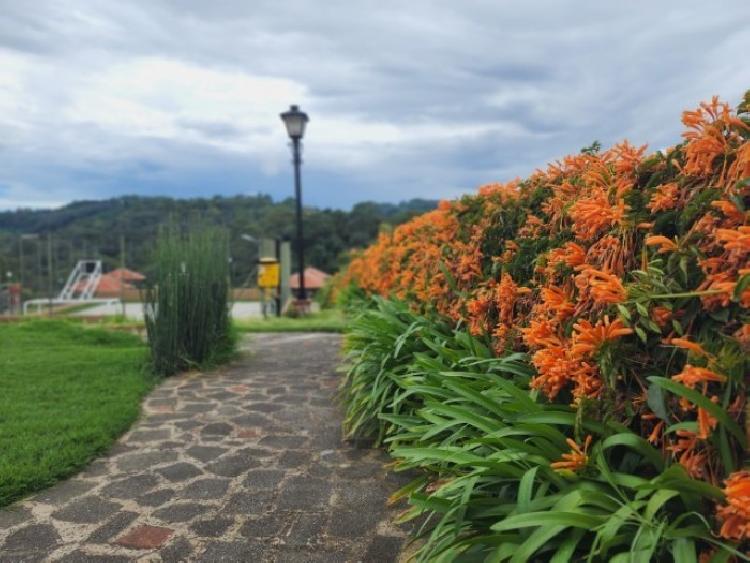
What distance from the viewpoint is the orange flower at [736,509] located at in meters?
1.16

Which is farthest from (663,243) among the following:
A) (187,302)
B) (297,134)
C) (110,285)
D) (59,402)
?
(110,285)

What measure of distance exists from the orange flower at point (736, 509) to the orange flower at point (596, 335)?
0.43 m

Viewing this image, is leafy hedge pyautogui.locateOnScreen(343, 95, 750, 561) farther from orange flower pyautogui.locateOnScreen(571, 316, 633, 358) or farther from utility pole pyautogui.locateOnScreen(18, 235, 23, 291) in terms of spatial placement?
utility pole pyautogui.locateOnScreen(18, 235, 23, 291)

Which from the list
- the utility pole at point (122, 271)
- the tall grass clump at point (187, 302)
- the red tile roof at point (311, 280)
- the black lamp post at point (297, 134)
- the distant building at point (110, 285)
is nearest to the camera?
the tall grass clump at point (187, 302)

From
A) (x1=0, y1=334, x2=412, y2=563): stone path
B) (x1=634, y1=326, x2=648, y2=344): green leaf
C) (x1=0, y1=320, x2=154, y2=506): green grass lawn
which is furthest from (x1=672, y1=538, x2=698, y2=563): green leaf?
(x1=0, y1=320, x2=154, y2=506): green grass lawn

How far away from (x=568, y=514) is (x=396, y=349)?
6.00ft

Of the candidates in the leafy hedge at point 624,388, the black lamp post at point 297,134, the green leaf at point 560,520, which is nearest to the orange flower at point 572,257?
the leafy hedge at point 624,388

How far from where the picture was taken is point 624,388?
5.35 feet

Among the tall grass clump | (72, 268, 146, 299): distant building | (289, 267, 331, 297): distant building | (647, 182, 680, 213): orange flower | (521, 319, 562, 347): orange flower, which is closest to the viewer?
(647, 182, 680, 213): orange flower

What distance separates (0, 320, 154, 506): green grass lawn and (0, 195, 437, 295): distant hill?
3.58ft

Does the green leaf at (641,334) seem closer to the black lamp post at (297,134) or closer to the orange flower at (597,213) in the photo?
the orange flower at (597,213)

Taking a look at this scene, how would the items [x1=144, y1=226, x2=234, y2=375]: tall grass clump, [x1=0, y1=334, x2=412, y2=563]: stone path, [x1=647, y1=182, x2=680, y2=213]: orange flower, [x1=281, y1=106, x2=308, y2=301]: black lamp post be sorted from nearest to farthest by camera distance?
[x1=647, y1=182, x2=680, y2=213]: orange flower < [x1=0, y1=334, x2=412, y2=563]: stone path < [x1=144, y1=226, x2=234, y2=375]: tall grass clump < [x1=281, y1=106, x2=308, y2=301]: black lamp post

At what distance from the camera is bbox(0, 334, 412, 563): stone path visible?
2215 millimetres

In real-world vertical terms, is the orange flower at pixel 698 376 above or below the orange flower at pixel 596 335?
below
